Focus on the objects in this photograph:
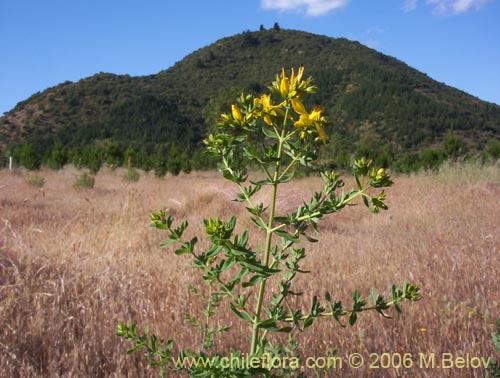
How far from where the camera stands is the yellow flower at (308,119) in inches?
37.6

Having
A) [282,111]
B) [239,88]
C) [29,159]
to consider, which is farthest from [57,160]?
[282,111]

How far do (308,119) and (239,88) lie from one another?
113ft

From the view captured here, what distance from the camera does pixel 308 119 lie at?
0.96 metres

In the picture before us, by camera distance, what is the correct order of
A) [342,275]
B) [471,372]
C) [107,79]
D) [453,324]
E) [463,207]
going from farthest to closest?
1. [107,79]
2. [463,207]
3. [342,275]
4. [453,324]
5. [471,372]

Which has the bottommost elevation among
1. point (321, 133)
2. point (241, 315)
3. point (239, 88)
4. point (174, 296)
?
point (174, 296)

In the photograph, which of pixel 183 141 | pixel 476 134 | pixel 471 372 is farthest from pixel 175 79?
pixel 471 372

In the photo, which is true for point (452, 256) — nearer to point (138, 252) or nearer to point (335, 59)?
point (138, 252)

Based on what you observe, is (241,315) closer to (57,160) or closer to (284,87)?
(284,87)

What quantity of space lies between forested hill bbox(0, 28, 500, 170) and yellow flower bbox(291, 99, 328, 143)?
28132mm

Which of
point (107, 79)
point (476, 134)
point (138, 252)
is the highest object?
point (107, 79)

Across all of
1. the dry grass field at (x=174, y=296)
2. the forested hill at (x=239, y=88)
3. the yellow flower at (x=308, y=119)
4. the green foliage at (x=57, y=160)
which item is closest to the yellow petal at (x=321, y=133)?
the yellow flower at (x=308, y=119)

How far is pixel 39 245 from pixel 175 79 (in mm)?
68450

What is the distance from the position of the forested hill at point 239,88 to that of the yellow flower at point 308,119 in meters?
28.1

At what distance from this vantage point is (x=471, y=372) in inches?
62.2
